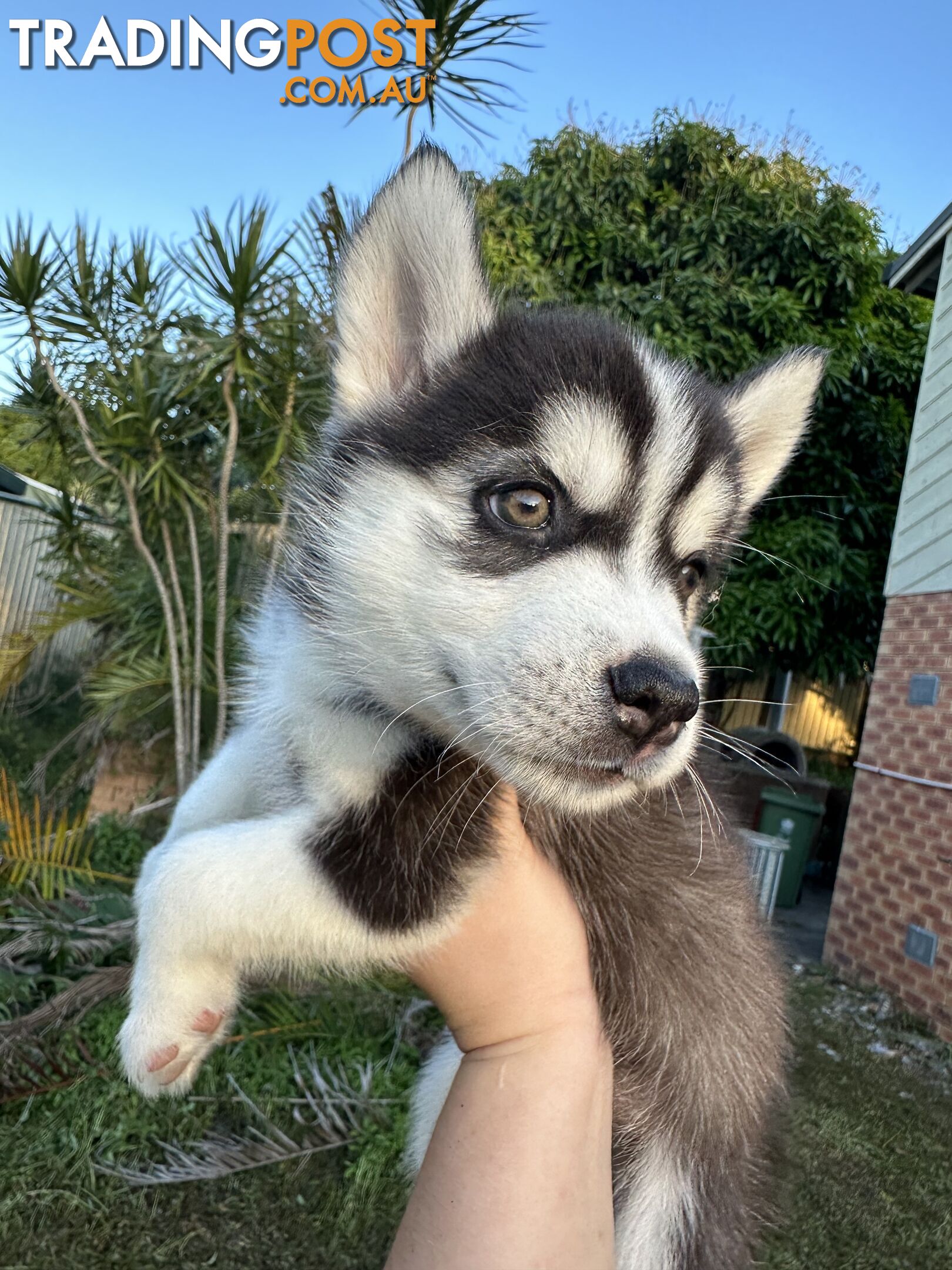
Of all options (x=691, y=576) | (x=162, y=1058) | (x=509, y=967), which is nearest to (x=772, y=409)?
(x=691, y=576)

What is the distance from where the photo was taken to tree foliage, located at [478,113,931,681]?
10.9 metres

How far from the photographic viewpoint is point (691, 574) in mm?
2010

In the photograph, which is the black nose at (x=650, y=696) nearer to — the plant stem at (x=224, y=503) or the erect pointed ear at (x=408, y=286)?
the erect pointed ear at (x=408, y=286)

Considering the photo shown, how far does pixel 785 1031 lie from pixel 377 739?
1.58 m

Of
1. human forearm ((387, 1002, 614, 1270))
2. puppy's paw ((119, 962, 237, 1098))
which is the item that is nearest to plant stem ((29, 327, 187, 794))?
puppy's paw ((119, 962, 237, 1098))

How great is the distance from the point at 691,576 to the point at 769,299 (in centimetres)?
1028

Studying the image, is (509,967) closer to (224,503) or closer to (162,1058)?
(162,1058)

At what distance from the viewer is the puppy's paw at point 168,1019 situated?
6.30 ft

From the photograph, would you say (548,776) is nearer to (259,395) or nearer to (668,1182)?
(668,1182)

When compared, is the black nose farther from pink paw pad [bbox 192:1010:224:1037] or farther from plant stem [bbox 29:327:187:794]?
plant stem [bbox 29:327:187:794]

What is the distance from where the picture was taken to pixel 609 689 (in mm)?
1486

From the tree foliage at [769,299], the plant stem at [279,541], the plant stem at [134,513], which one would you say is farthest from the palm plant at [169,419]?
the tree foliage at [769,299]

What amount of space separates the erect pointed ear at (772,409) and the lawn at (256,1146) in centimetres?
241

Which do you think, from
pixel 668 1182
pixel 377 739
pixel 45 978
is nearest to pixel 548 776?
pixel 377 739
